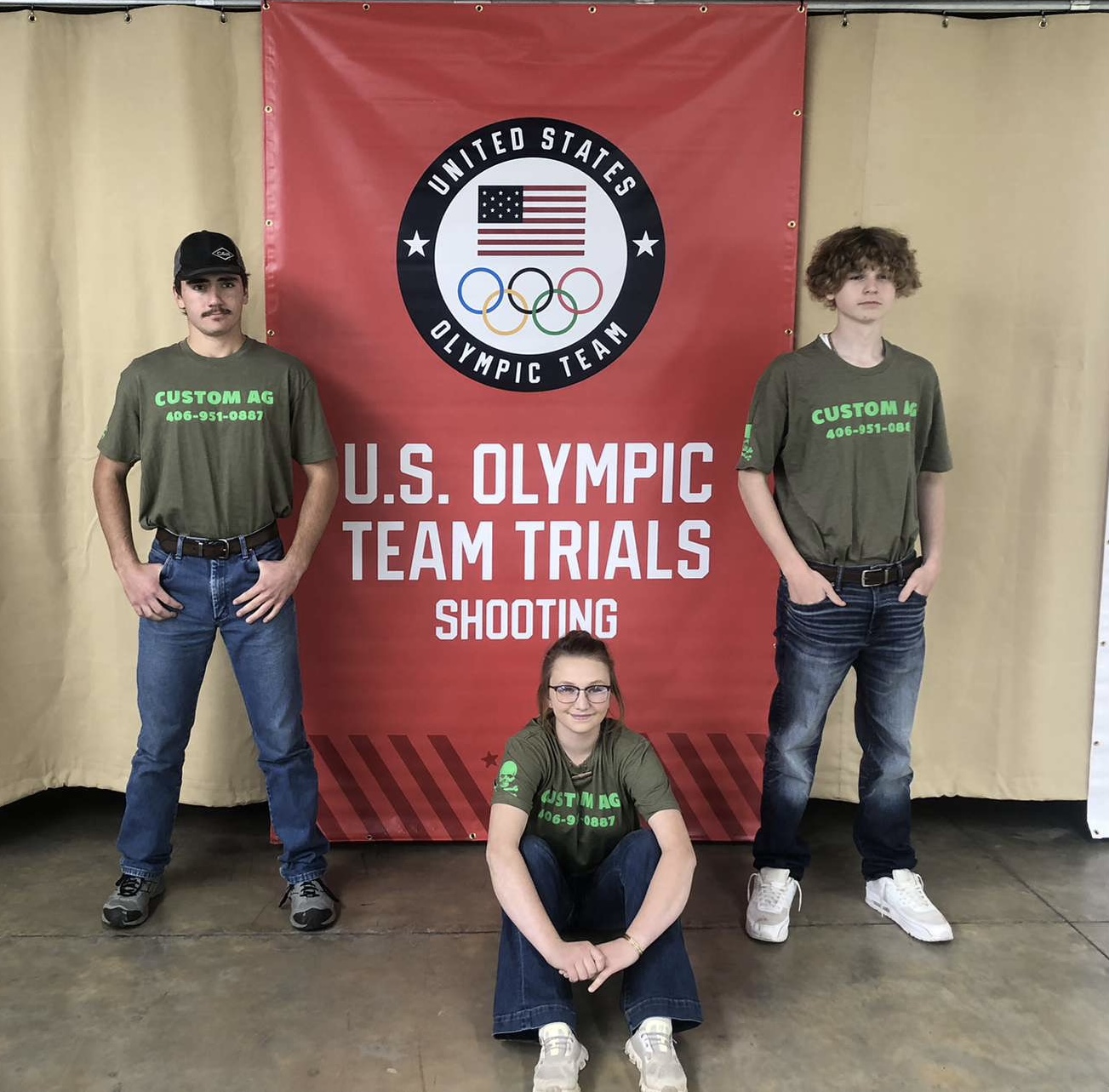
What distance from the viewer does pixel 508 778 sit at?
2484mm

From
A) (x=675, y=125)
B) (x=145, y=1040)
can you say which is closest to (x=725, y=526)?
(x=675, y=125)

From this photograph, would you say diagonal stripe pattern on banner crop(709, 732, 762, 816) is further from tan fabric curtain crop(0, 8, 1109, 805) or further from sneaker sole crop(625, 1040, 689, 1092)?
sneaker sole crop(625, 1040, 689, 1092)

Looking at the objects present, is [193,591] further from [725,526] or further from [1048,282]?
[1048,282]

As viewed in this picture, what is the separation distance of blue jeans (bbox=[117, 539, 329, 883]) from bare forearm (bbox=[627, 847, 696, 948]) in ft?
3.35

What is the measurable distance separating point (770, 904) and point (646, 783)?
0.66m

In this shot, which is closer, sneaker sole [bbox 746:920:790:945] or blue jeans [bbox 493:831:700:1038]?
blue jeans [bbox 493:831:700:1038]

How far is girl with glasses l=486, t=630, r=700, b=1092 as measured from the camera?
2.27 metres

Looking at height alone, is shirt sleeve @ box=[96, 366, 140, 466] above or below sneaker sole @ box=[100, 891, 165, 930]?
above

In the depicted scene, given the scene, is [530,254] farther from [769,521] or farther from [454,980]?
[454,980]

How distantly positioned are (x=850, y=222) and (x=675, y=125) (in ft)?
1.89

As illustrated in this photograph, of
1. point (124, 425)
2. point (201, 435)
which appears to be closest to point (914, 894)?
point (201, 435)

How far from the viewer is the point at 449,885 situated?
3.17 meters

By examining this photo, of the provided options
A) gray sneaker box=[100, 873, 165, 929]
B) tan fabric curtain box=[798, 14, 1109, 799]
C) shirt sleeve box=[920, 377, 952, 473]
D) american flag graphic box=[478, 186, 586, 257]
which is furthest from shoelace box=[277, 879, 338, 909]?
shirt sleeve box=[920, 377, 952, 473]

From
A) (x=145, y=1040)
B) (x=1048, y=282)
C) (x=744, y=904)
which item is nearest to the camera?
(x=145, y=1040)
